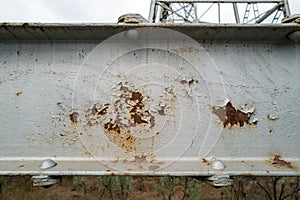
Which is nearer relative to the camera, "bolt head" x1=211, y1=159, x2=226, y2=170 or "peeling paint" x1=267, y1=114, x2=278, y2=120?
"bolt head" x1=211, y1=159, x2=226, y2=170

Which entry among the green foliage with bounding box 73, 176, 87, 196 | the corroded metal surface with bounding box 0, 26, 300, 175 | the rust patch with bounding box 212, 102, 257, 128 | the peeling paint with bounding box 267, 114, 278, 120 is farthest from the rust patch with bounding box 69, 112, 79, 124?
the green foliage with bounding box 73, 176, 87, 196

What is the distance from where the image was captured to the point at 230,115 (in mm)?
1312

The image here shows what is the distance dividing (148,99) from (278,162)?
0.68 m

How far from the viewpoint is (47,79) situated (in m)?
1.34

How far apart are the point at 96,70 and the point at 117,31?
23 centimetres

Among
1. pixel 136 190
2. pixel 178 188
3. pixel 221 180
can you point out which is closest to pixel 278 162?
pixel 221 180

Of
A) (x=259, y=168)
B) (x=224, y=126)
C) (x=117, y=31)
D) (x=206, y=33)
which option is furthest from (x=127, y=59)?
(x=259, y=168)

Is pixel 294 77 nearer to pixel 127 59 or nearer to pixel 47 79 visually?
pixel 127 59

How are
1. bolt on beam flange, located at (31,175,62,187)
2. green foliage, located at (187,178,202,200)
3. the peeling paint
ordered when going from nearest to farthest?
bolt on beam flange, located at (31,175,62,187) → the peeling paint → green foliage, located at (187,178,202,200)

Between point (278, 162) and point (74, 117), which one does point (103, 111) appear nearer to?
point (74, 117)

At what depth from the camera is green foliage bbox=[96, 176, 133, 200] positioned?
625cm

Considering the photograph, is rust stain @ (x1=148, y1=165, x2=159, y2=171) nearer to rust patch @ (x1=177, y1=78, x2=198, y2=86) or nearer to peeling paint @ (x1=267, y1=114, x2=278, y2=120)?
rust patch @ (x1=177, y1=78, x2=198, y2=86)

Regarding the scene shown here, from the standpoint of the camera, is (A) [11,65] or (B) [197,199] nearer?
(A) [11,65]

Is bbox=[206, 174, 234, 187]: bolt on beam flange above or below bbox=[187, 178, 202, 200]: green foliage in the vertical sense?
above
